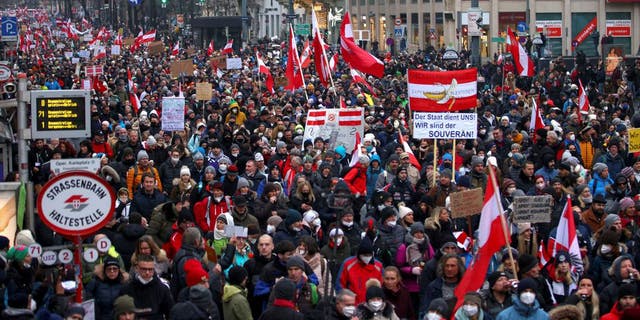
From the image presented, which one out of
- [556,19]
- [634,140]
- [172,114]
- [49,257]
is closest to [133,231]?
[49,257]

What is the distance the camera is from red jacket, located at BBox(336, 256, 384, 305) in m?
11.2

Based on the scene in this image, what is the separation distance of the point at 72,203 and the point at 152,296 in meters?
0.91

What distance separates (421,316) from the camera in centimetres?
1093

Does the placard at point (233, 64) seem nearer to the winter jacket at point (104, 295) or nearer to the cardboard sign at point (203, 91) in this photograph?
the cardboard sign at point (203, 91)

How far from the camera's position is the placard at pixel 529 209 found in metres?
12.3

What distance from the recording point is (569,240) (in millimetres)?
11750

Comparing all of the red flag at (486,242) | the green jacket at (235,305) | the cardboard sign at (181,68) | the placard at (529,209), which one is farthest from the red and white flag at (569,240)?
the cardboard sign at (181,68)

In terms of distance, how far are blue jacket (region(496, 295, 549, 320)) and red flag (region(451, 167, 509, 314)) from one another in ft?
2.02

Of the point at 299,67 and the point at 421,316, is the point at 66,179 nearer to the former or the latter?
the point at 421,316

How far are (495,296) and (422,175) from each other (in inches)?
292

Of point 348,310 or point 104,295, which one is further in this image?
point 104,295

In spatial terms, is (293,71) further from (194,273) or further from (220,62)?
(194,273)

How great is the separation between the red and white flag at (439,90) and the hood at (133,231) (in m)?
6.63

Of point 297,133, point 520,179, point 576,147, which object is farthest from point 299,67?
point 520,179
